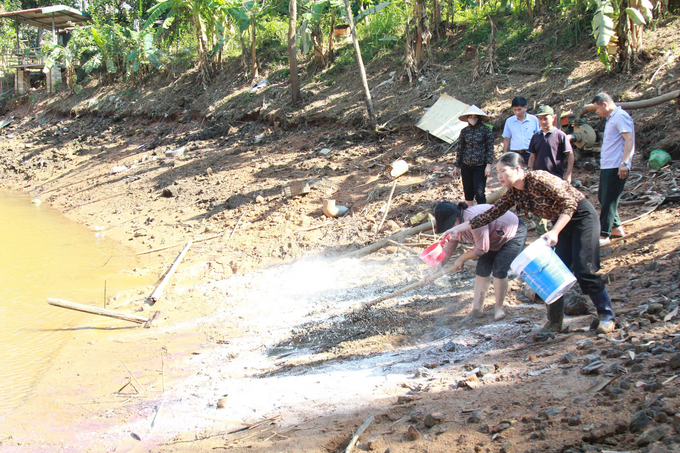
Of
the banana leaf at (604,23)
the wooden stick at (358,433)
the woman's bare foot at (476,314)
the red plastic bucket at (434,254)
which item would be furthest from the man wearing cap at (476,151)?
the wooden stick at (358,433)

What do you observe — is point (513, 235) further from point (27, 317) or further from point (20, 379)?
point (27, 317)

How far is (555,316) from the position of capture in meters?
4.17

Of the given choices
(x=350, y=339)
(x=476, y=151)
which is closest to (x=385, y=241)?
(x=476, y=151)

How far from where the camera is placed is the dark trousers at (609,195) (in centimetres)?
557

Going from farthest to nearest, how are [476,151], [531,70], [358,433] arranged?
[531,70] < [476,151] < [358,433]

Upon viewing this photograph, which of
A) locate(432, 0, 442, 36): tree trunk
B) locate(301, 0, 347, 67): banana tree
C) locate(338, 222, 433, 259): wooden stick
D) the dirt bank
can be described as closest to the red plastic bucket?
the dirt bank

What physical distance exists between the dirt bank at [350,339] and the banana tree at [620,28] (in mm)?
438

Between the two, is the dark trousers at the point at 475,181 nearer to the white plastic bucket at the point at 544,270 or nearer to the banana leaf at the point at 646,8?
the white plastic bucket at the point at 544,270

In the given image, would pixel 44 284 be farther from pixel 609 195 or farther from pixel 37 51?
pixel 37 51

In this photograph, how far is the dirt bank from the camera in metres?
3.18

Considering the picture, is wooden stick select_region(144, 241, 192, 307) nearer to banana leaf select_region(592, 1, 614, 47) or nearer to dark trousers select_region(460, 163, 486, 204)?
dark trousers select_region(460, 163, 486, 204)

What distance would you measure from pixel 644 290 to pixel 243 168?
32.3 feet

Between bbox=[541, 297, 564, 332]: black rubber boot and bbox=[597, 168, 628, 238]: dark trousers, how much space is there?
7.08 ft

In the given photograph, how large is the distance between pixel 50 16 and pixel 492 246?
3021 cm
